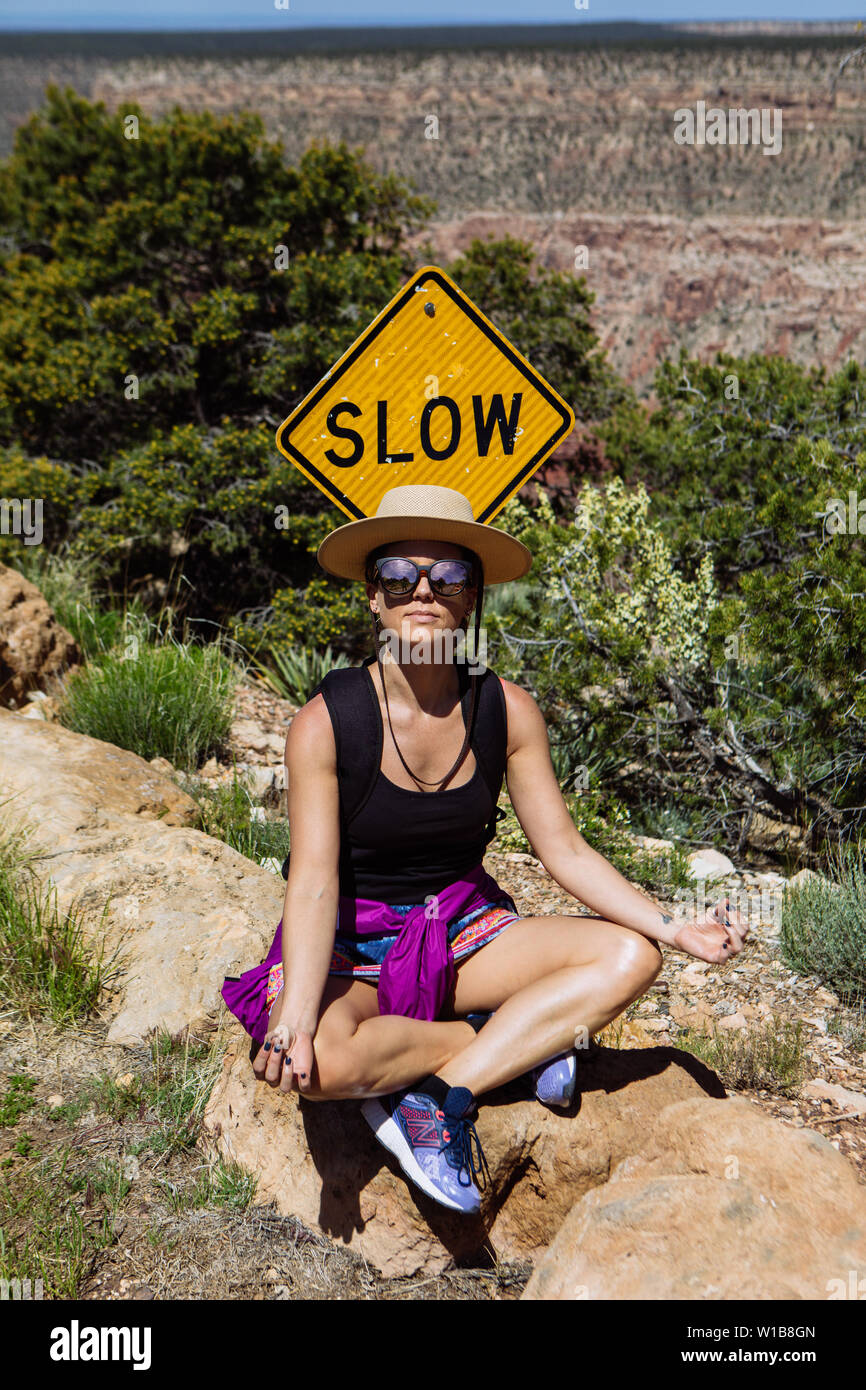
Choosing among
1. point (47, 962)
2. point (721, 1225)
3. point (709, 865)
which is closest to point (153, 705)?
point (47, 962)

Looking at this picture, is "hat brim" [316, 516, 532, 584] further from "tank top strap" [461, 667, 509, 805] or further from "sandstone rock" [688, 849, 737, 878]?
"sandstone rock" [688, 849, 737, 878]

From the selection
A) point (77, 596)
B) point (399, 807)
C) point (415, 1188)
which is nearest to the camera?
point (415, 1188)

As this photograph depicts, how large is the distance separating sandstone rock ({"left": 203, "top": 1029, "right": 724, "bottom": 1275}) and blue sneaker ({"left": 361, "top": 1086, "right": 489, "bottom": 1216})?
126 millimetres

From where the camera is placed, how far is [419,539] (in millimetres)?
2803

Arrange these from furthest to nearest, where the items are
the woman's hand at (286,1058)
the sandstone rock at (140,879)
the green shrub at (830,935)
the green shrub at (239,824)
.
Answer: the green shrub at (239,824) < the green shrub at (830,935) < the sandstone rock at (140,879) < the woman's hand at (286,1058)

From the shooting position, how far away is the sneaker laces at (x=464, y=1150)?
249 centimetres

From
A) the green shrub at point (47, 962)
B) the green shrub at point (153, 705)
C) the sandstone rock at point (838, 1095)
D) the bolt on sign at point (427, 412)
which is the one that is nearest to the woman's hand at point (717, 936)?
the sandstone rock at point (838, 1095)

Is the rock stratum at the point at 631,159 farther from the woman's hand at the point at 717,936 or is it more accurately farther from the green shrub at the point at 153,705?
the woman's hand at the point at 717,936

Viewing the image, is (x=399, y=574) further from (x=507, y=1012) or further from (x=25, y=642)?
(x=25, y=642)

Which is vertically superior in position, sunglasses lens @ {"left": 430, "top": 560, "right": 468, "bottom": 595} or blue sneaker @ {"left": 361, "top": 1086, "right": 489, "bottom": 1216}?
sunglasses lens @ {"left": 430, "top": 560, "right": 468, "bottom": 595}

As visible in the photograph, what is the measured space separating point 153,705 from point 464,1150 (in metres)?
3.40

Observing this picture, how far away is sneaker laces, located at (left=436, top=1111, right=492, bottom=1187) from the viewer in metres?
2.49

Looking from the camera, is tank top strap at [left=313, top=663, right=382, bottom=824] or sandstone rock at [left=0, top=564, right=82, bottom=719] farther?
sandstone rock at [left=0, top=564, right=82, bottom=719]

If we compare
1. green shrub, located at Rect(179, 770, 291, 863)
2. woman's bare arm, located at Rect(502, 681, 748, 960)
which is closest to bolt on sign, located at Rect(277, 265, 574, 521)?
woman's bare arm, located at Rect(502, 681, 748, 960)
